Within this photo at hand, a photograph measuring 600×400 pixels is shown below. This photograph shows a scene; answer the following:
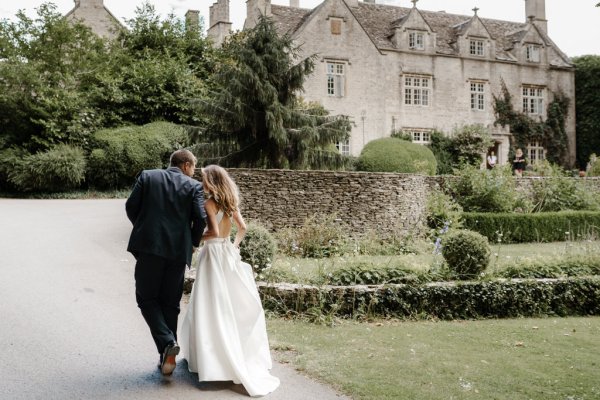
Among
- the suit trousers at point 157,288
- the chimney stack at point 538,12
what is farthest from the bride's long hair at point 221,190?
→ the chimney stack at point 538,12

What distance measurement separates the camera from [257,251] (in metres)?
9.59

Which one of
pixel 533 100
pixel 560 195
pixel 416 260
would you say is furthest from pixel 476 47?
pixel 416 260

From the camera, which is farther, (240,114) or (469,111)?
(469,111)

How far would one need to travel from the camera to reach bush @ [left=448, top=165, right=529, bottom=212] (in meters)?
17.8

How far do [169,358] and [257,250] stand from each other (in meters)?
4.40

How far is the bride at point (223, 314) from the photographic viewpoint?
17.3ft

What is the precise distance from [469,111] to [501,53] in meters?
4.73

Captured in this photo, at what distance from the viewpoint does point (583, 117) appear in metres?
36.4

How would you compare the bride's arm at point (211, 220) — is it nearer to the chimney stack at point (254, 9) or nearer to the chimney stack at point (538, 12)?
the chimney stack at point (254, 9)

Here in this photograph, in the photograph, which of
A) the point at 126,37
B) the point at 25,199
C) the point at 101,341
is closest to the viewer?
the point at 101,341

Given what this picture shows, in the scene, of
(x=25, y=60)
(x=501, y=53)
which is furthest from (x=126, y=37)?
(x=501, y=53)

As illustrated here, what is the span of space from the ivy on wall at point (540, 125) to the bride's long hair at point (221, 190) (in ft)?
102

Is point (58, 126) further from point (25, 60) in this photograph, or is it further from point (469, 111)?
point (469, 111)

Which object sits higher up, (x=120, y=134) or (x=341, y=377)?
(x=120, y=134)
